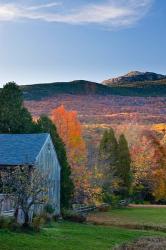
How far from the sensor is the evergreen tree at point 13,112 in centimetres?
4475

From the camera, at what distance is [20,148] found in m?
37.5

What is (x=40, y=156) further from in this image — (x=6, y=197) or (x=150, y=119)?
(x=150, y=119)

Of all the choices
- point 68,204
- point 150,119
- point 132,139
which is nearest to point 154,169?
point 132,139

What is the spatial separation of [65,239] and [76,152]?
39.8 m

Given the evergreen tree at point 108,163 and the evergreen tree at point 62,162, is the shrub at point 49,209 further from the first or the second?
the evergreen tree at point 108,163

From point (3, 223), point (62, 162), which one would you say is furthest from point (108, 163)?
point (3, 223)

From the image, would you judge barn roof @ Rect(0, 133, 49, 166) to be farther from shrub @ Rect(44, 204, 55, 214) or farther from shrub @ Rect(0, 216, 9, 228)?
shrub @ Rect(0, 216, 9, 228)

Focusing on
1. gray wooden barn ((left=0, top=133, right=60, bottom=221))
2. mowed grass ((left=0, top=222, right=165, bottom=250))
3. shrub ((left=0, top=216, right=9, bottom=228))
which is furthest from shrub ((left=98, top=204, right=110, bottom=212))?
shrub ((left=0, top=216, right=9, bottom=228))

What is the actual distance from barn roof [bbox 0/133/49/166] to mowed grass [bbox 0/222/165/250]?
673 cm

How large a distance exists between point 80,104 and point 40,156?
142433 millimetres

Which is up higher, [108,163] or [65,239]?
[108,163]

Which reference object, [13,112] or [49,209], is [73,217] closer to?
[49,209]

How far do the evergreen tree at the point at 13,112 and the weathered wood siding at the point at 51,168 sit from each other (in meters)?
5.22

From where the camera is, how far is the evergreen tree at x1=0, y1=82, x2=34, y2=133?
44.8 m
